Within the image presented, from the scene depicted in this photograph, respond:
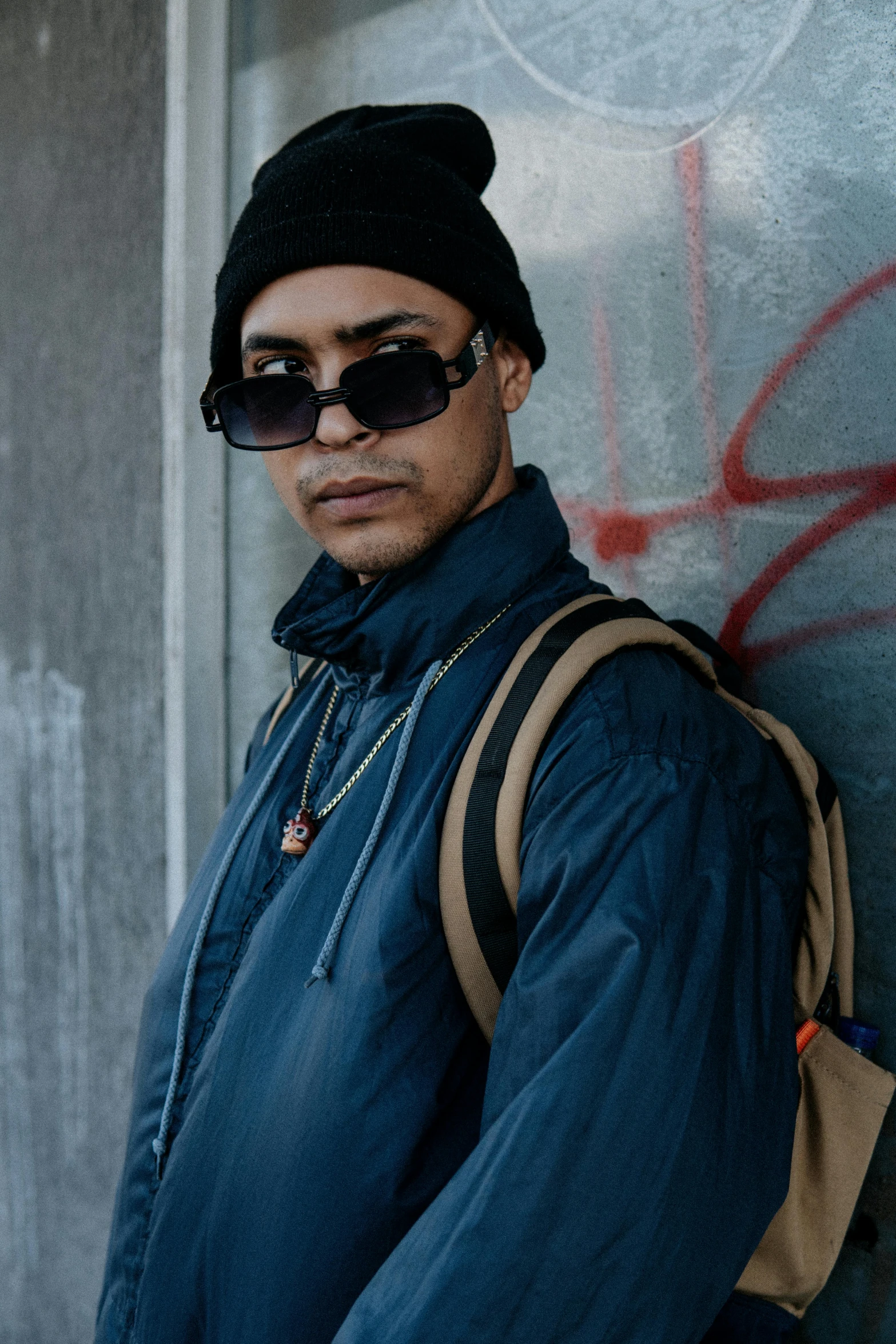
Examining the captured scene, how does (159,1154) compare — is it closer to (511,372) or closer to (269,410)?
(269,410)

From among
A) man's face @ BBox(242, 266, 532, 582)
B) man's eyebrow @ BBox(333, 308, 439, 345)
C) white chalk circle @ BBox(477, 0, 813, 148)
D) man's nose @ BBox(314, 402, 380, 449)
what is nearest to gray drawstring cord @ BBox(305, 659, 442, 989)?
man's face @ BBox(242, 266, 532, 582)

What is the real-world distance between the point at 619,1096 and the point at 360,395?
894mm

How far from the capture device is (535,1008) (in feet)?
3.42

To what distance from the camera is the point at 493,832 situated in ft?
3.89

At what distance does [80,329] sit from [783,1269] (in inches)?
103

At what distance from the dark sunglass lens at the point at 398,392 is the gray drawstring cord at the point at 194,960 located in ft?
1.76

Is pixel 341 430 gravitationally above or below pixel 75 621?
above

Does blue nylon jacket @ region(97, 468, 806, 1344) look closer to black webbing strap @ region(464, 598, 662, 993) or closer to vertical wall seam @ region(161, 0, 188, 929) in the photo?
black webbing strap @ region(464, 598, 662, 993)

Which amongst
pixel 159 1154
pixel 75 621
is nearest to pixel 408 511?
pixel 159 1154

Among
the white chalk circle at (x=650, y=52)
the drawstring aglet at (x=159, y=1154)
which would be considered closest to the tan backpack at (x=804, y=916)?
the drawstring aglet at (x=159, y=1154)

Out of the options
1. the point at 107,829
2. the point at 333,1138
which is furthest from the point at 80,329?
the point at 333,1138

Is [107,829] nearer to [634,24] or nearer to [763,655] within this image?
[763,655]

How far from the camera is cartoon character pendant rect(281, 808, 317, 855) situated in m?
1.42

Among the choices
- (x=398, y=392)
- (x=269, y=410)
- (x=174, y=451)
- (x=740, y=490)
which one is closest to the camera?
(x=398, y=392)
